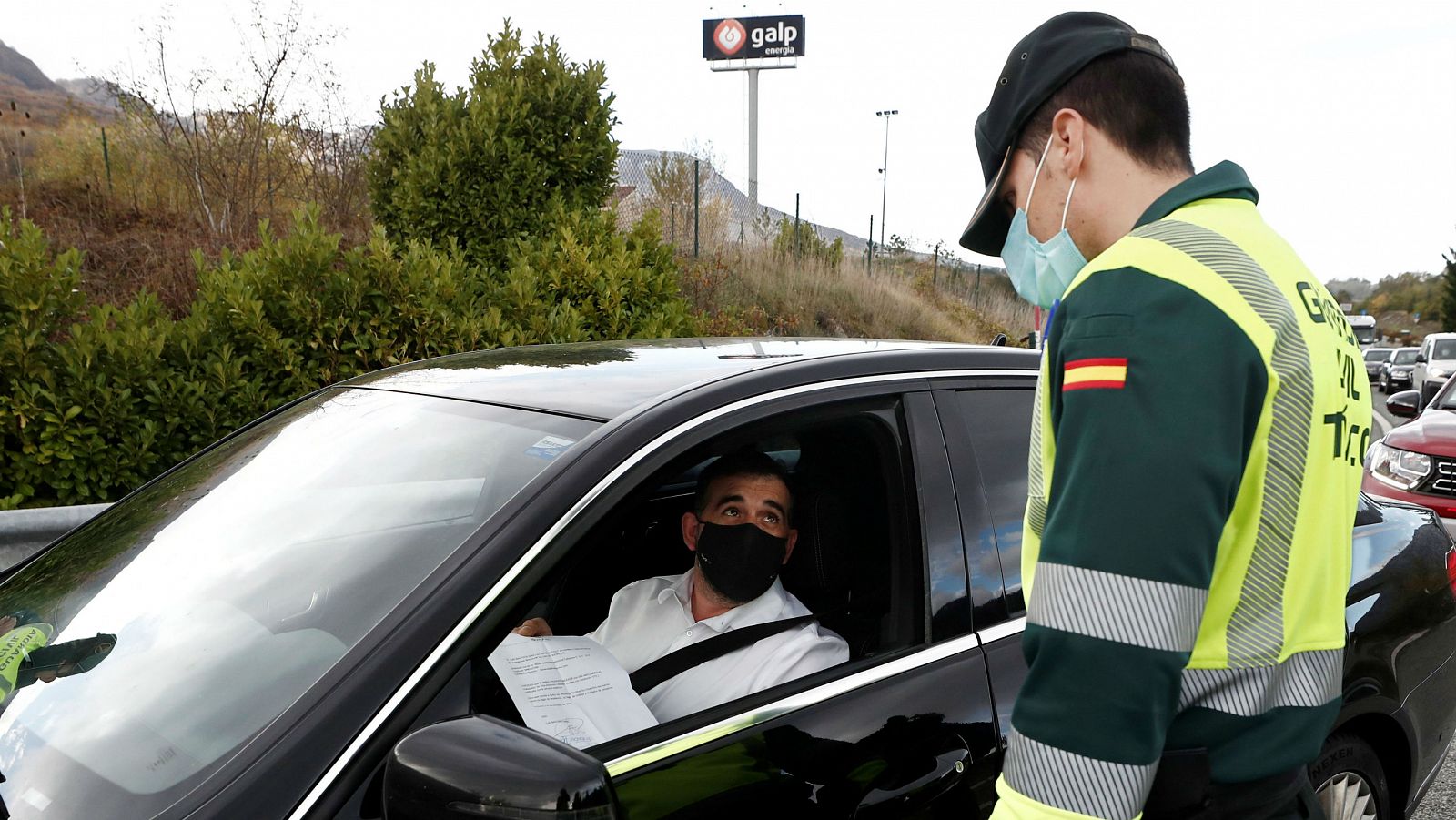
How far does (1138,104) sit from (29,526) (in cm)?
423

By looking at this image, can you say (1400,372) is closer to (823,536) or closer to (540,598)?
(823,536)

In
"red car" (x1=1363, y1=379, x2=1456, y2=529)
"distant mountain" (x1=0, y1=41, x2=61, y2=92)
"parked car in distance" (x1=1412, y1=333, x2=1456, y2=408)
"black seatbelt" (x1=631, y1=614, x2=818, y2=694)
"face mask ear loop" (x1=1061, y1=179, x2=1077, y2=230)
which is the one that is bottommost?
"parked car in distance" (x1=1412, y1=333, x2=1456, y2=408)

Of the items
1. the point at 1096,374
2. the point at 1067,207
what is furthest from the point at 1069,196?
the point at 1096,374

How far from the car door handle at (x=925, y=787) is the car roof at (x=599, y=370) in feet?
2.72

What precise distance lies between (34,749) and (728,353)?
5.02 ft

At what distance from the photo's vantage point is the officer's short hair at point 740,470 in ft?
8.18

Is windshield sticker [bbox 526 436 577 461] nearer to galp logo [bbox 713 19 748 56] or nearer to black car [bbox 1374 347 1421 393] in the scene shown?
galp logo [bbox 713 19 748 56]

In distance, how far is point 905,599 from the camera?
2121mm

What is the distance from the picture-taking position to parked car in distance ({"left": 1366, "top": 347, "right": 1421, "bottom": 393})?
31.0m

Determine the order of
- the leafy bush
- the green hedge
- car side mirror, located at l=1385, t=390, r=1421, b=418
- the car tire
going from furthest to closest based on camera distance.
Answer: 1. the leafy bush
2. car side mirror, located at l=1385, t=390, r=1421, b=418
3. the green hedge
4. the car tire

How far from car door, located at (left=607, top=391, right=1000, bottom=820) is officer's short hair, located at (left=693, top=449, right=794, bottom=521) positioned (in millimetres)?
450

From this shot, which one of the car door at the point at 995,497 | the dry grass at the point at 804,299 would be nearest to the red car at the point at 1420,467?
the car door at the point at 995,497

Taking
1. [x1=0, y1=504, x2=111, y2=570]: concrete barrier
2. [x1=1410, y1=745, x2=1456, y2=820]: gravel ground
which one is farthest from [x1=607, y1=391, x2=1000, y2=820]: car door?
[x1=0, y1=504, x2=111, y2=570]: concrete barrier

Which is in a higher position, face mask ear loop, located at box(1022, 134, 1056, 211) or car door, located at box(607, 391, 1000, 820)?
face mask ear loop, located at box(1022, 134, 1056, 211)
